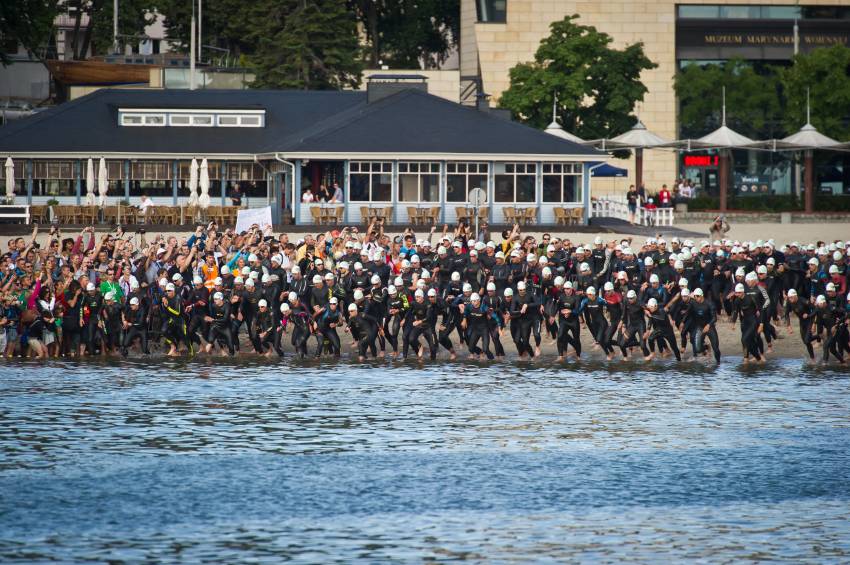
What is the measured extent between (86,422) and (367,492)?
23.3ft

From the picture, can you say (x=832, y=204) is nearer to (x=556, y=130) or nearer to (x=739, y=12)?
(x=556, y=130)

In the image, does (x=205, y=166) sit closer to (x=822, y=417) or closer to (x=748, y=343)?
(x=748, y=343)

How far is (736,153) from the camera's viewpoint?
84312mm

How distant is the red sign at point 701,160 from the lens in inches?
3233

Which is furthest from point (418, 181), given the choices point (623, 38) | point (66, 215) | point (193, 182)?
point (623, 38)

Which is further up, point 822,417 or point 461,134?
point 461,134

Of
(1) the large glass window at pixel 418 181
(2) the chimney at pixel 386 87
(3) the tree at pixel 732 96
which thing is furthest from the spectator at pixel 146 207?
(3) the tree at pixel 732 96

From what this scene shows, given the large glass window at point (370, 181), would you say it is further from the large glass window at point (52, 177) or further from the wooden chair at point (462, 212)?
the large glass window at point (52, 177)

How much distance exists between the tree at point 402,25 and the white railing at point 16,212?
41.7 meters

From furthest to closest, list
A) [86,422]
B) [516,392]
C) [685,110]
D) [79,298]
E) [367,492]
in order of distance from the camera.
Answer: [685,110], [79,298], [516,392], [86,422], [367,492]

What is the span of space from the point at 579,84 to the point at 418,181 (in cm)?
1828

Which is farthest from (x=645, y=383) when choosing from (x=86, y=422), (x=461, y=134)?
(x=461, y=134)

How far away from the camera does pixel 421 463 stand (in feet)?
74.1

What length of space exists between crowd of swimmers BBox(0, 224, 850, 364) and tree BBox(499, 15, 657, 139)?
115 ft
